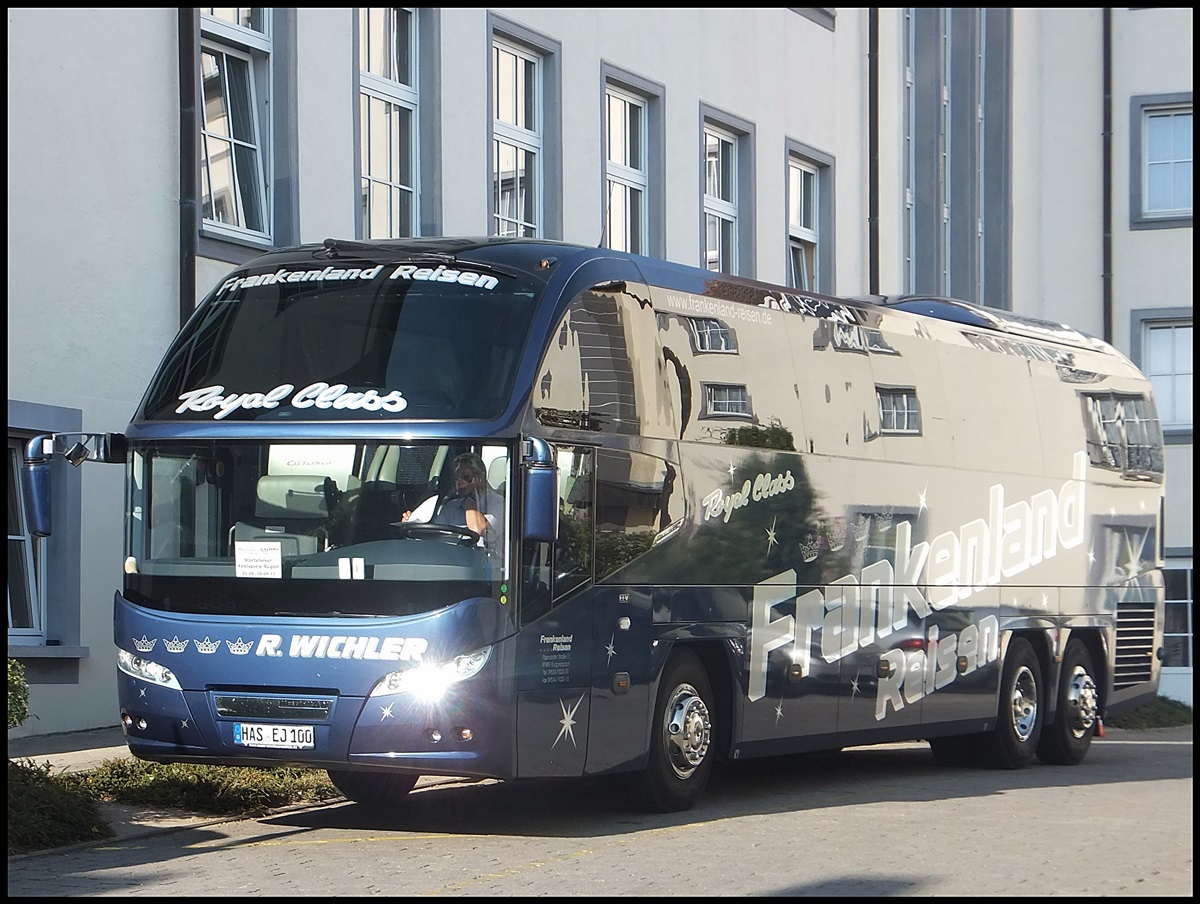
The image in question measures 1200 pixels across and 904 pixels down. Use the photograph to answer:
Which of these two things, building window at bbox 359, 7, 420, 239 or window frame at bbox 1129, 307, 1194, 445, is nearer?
building window at bbox 359, 7, 420, 239

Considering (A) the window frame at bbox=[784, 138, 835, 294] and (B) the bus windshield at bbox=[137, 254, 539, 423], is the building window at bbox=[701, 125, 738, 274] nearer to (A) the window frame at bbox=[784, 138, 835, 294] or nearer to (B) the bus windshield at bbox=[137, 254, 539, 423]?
(A) the window frame at bbox=[784, 138, 835, 294]

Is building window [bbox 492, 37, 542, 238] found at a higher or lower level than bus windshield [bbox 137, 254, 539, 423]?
higher

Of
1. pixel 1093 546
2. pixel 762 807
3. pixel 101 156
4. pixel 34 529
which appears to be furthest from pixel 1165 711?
pixel 34 529

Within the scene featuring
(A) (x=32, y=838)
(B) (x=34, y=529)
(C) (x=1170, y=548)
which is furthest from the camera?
(C) (x=1170, y=548)

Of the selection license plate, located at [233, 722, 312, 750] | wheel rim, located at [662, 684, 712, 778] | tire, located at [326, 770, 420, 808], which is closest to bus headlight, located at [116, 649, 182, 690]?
license plate, located at [233, 722, 312, 750]

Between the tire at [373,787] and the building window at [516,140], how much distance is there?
8969mm

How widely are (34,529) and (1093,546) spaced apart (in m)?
10.1

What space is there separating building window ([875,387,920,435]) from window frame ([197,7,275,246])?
573cm

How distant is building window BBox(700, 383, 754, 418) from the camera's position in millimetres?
12914

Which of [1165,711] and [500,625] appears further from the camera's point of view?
[1165,711]

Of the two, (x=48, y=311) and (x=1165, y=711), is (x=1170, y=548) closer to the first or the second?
(x=1165, y=711)

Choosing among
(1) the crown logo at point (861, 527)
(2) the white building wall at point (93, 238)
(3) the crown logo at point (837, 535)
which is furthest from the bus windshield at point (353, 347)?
(1) the crown logo at point (861, 527)

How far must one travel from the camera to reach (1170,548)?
1373 inches

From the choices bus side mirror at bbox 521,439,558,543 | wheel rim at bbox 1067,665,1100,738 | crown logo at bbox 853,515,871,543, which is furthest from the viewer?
wheel rim at bbox 1067,665,1100,738
